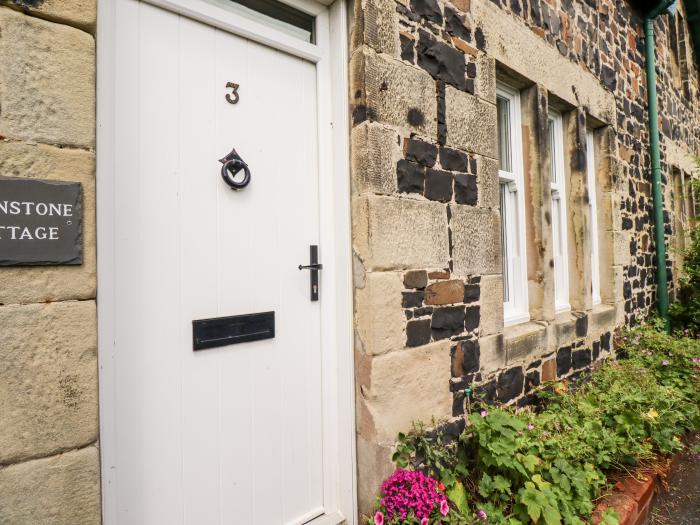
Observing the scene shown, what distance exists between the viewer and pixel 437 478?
2309mm

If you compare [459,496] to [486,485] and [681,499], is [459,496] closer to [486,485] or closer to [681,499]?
[486,485]

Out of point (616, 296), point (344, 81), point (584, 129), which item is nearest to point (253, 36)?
point (344, 81)

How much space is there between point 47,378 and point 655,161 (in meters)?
6.50

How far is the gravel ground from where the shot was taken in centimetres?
267

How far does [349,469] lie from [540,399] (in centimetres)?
183

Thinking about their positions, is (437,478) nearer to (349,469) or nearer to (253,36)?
(349,469)

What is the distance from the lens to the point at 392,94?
226cm

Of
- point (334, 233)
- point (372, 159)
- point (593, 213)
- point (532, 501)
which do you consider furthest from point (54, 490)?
point (593, 213)

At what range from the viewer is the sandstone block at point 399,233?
2.10m

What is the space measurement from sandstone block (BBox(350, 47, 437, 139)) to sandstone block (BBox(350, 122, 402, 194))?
64 mm

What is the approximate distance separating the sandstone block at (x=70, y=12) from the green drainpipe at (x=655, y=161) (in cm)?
617

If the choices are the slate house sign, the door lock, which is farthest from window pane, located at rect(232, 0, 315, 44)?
the slate house sign

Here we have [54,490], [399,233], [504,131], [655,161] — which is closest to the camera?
[54,490]

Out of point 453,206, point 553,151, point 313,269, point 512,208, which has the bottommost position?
point 313,269
